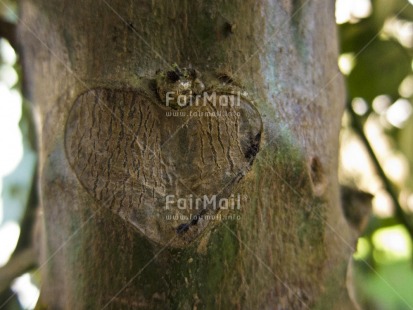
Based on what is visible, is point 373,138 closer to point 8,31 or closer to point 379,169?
point 379,169

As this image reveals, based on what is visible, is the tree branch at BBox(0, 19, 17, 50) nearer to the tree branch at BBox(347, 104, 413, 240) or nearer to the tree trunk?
the tree trunk

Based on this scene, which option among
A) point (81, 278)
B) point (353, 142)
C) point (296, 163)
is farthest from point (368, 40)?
point (81, 278)

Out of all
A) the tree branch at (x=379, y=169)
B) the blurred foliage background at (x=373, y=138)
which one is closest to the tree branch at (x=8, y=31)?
the blurred foliage background at (x=373, y=138)

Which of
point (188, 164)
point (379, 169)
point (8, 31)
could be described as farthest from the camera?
point (379, 169)

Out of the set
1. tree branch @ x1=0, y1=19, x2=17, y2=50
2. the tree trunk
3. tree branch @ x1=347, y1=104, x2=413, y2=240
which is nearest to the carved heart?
the tree trunk

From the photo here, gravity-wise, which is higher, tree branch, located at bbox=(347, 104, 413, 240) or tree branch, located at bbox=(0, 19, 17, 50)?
tree branch, located at bbox=(0, 19, 17, 50)

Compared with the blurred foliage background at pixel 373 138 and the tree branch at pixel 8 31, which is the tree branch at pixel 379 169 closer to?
the blurred foliage background at pixel 373 138

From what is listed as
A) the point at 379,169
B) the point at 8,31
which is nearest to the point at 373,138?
the point at 379,169
